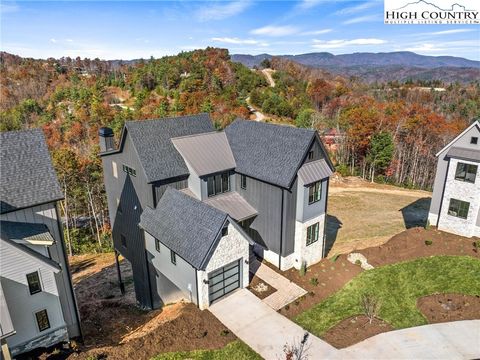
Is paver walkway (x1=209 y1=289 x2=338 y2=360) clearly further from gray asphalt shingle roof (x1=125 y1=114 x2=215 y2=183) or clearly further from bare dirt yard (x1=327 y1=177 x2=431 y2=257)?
bare dirt yard (x1=327 y1=177 x2=431 y2=257)

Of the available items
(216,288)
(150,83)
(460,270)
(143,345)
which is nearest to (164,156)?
(216,288)

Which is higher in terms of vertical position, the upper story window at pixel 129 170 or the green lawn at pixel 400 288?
the upper story window at pixel 129 170

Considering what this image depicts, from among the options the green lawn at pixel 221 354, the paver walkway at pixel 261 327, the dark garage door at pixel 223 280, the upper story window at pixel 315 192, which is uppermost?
the upper story window at pixel 315 192

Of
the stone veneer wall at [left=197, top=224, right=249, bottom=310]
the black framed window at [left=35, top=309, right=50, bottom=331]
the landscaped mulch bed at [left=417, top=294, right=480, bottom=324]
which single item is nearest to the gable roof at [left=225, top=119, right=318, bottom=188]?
the stone veneer wall at [left=197, top=224, right=249, bottom=310]

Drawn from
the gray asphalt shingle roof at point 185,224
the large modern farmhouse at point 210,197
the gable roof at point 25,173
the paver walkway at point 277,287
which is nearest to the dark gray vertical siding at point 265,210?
the large modern farmhouse at point 210,197

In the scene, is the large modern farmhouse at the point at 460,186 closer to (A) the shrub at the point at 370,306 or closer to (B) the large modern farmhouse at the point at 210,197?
(B) the large modern farmhouse at the point at 210,197

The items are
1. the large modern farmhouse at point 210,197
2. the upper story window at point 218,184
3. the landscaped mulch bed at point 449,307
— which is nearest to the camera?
the landscaped mulch bed at point 449,307

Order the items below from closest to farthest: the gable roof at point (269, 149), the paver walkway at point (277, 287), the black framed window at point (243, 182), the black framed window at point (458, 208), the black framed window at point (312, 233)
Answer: the paver walkway at point (277, 287) → the gable roof at point (269, 149) → the black framed window at point (312, 233) → the black framed window at point (243, 182) → the black framed window at point (458, 208)
